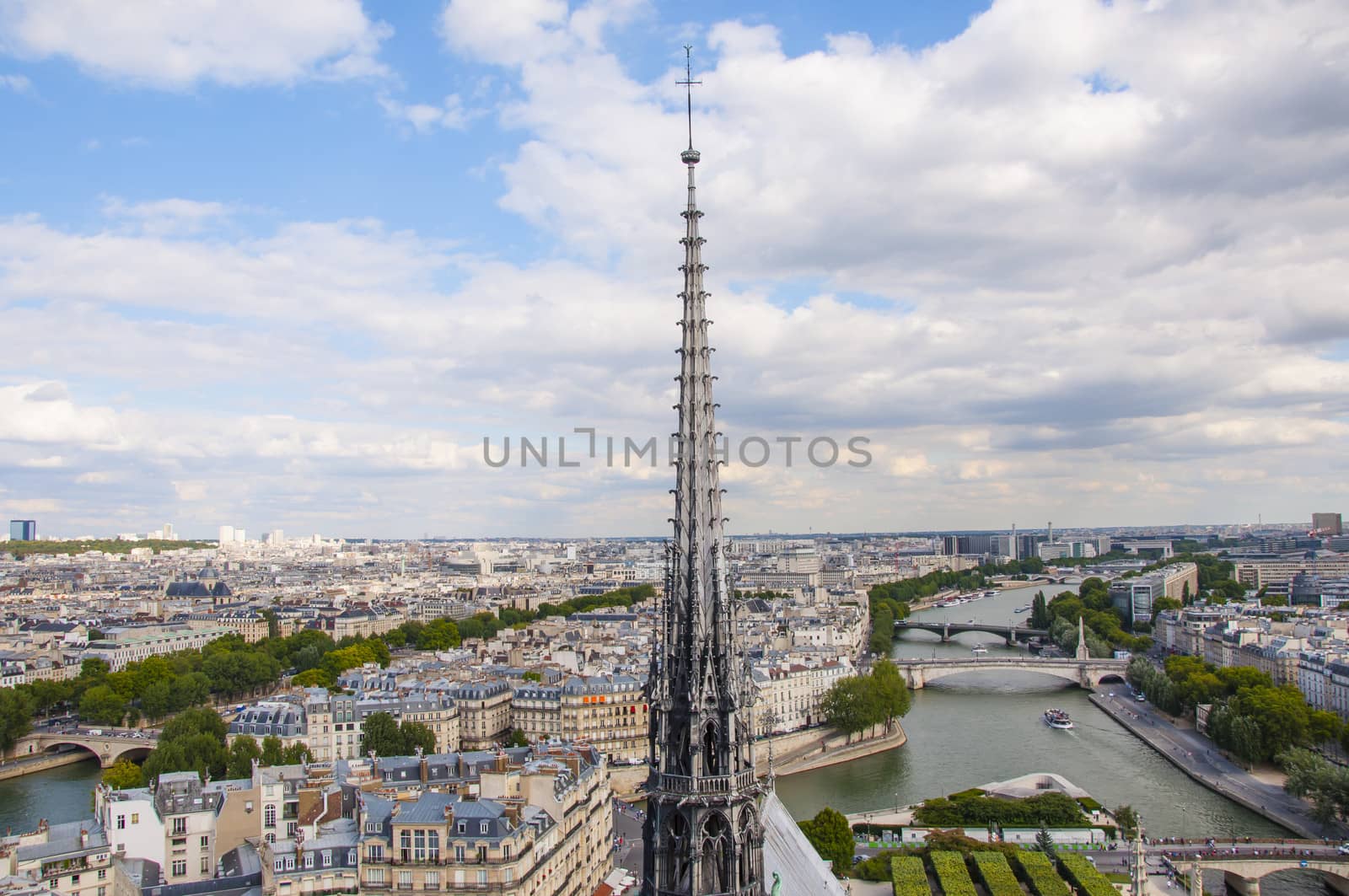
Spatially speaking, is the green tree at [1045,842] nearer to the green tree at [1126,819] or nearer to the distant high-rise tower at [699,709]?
the green tree at [1126,819]

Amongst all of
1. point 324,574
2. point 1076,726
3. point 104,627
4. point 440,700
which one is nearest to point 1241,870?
point 1076,726

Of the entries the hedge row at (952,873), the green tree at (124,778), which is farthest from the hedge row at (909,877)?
the green tree at (124,778)

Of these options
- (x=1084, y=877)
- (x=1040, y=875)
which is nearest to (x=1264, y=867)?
(x=1084, y=877)

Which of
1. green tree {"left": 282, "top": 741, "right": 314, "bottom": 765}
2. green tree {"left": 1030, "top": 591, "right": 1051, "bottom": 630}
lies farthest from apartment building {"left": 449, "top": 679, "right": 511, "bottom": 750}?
green tree {"left": 1030, "top": 591, "right": 1051, "bottom": 630}

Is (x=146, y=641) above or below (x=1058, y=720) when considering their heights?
above

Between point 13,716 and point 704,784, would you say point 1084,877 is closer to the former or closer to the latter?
point 704,784

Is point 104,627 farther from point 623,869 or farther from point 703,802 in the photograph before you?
point 703,802

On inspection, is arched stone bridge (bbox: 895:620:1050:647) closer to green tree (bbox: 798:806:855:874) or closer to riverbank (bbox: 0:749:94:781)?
riverbank (bbox: 0:749:94:781)
